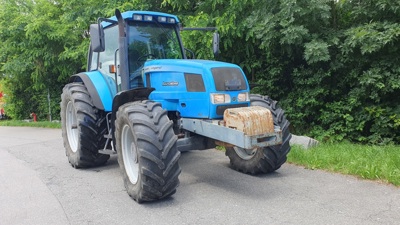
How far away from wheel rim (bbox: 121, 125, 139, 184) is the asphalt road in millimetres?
329

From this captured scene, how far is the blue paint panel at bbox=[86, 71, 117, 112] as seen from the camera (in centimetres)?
624

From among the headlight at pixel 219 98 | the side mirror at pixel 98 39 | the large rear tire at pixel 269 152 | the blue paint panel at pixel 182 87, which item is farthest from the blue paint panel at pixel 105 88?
the large rear tire at pixel 269 152

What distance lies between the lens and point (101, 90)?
20.9 ft

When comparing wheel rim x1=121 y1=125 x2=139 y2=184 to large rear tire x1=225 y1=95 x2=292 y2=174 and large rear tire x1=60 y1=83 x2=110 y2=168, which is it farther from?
large rear tire x1=225 y1=95 x2=292 y2=174

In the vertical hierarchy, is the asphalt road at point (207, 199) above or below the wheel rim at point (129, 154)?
below

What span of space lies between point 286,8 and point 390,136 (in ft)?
12.3

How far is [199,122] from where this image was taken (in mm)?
5152

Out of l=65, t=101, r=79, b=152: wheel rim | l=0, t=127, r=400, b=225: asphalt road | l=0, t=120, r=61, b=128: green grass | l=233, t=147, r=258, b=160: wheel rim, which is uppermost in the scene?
l=65, t=101, r=79, b=152: wheel rim

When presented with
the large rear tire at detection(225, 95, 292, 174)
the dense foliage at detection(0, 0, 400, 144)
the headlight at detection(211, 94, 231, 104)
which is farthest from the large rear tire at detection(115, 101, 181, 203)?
the dense foliage at detection(0, 0, 400, 144)

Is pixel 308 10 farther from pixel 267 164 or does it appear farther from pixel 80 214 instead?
pixel 80 214

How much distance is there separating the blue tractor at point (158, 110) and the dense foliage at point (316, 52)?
2842 millimetres

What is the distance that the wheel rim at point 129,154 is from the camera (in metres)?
5.21

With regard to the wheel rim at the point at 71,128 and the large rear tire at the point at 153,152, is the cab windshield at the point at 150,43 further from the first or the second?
the wheel rim at the point at 71,128

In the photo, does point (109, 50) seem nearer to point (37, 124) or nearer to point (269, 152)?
point (269, 152)
